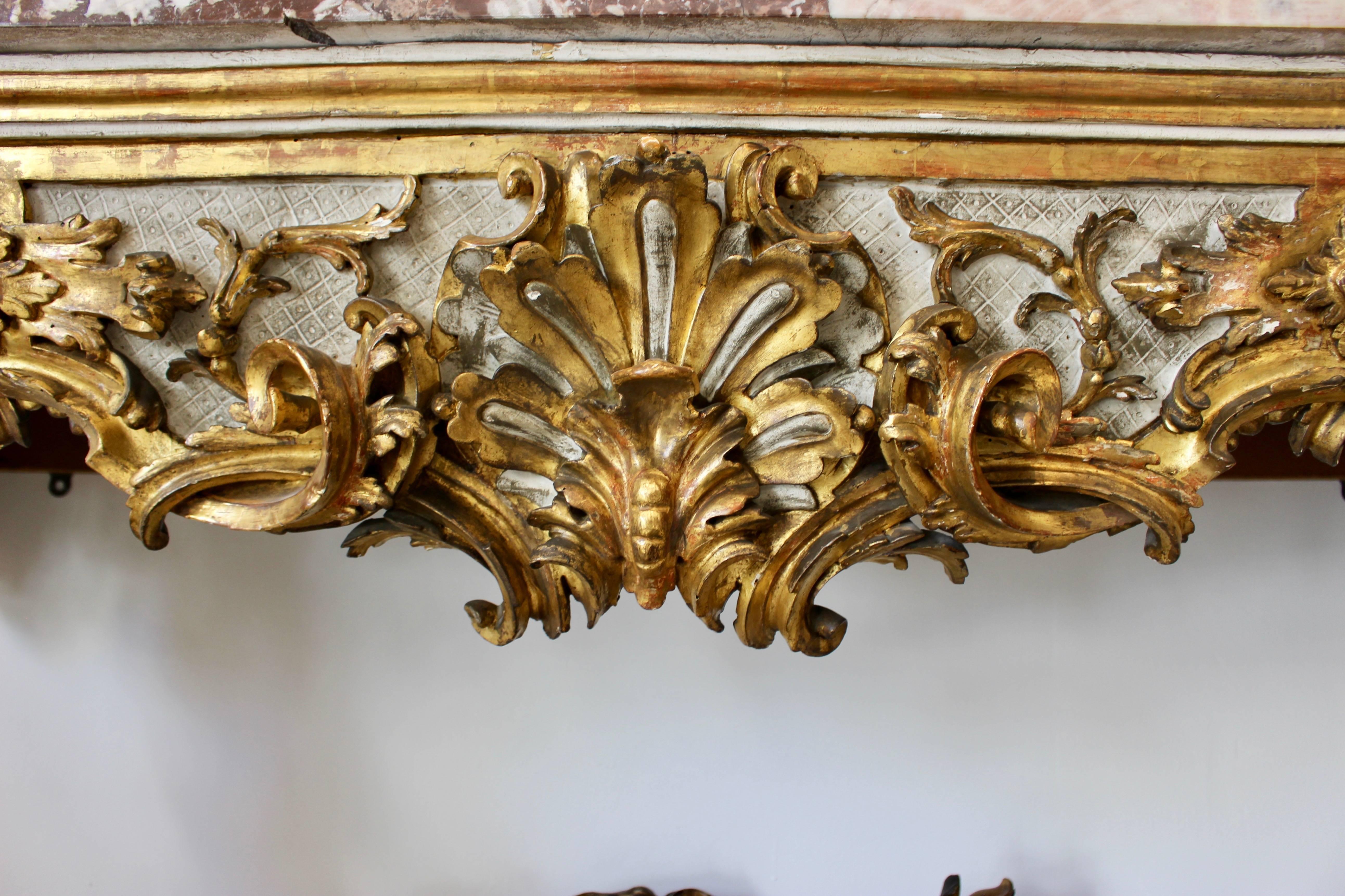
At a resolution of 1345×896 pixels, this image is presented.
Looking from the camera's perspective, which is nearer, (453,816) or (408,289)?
(408,289)

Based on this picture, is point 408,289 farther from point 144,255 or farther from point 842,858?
point 842,858

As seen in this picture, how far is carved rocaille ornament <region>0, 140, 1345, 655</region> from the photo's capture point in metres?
0.51

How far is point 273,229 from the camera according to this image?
555 millimetres

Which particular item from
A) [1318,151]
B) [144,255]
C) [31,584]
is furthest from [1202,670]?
[31,584]

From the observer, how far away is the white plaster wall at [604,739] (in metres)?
0.81

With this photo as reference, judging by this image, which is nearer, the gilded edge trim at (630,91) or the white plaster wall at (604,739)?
the gilded edge trim at (630,91)

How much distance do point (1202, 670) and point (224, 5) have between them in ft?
3.32

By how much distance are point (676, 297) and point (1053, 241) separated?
0.86ft

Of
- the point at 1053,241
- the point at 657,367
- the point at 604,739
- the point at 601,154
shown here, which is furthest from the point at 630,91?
the point at 604,739

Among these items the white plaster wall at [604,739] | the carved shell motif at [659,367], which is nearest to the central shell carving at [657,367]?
the carved shell motif at [659,367]

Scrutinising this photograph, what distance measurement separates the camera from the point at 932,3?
51 cm

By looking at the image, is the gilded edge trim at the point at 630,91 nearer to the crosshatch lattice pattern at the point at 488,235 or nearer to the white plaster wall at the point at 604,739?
the crosshatch lattice pattern at the point at 488,235

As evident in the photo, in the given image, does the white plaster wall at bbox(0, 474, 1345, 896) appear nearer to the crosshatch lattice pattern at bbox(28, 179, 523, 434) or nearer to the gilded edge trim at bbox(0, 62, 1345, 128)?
the crosshatch lattice pattern at bbox(28, 179, 523, 434)

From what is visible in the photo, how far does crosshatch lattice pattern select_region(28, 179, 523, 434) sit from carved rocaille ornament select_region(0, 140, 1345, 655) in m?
0.01
